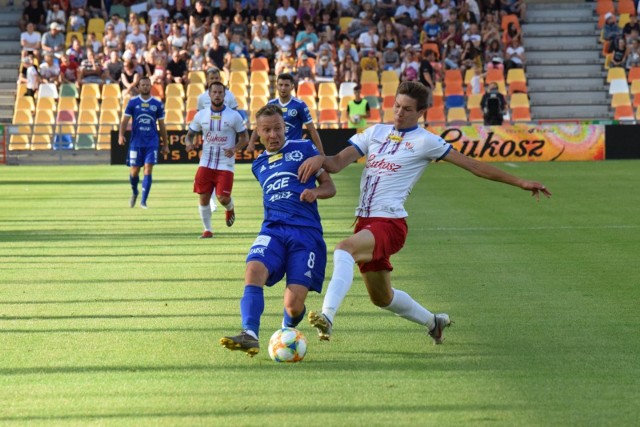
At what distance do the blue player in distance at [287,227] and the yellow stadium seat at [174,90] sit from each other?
2830 centimetres

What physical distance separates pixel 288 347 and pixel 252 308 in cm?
34

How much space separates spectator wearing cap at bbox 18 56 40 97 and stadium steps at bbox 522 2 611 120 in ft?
50.4

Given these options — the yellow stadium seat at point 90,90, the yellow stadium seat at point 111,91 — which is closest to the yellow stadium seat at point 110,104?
the yellow stadium seat at point 111,91

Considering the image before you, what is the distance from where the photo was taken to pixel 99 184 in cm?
2583

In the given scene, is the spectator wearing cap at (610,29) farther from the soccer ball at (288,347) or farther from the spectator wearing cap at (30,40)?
the soccer ball at (288,347)

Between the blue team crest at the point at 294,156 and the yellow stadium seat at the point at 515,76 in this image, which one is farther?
the yellow stadium seat at the point at 515,76

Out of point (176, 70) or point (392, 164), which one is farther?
point (176, 70)

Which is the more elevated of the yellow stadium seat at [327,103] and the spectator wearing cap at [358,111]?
the yellow stadium seat at [327,103]

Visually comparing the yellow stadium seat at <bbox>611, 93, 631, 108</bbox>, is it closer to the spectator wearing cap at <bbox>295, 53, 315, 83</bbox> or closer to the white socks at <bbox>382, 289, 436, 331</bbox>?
the spectator wearing cap at <bbox>295, 53, 315, 83</bbox>

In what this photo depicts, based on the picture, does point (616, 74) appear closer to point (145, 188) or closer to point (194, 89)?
point (194, 89)

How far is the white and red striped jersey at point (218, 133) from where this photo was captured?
1599cm

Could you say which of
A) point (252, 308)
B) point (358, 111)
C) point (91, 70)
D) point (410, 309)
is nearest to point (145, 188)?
point (410, 309)

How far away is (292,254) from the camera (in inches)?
303

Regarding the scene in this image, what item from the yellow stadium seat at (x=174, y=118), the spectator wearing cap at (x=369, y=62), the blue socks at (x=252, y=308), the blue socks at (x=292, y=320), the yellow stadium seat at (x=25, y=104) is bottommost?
the blue socks at (x=292, y=320)
